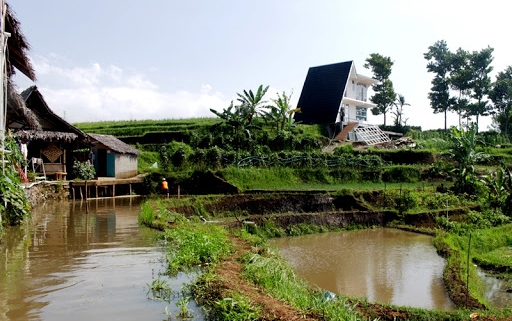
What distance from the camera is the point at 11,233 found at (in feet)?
40.4

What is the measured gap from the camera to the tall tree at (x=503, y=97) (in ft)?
143

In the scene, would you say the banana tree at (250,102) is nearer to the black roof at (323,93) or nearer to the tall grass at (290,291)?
the black roof at (323,93)

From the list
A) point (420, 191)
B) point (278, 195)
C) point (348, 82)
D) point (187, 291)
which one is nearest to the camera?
point (187, 291)

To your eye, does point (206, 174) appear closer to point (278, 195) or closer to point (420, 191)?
point (278, 195)

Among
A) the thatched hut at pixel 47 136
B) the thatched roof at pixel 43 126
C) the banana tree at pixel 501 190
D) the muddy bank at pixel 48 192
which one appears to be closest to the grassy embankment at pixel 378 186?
the banana tree at pixel 501 190

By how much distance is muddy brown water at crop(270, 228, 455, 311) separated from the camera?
32.2 ft

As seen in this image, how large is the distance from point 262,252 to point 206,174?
1590 centimetres

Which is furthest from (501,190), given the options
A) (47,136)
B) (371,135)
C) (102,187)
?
(47,136)

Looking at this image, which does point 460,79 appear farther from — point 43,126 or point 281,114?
point 43,126

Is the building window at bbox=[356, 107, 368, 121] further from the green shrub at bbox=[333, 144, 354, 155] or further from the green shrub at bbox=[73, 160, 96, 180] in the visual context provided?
the green shrub at bbox=[73, 160, 96, 180]

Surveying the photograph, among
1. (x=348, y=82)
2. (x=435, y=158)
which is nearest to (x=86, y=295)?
(x=435, y=158)

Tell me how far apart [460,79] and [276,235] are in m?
33.4

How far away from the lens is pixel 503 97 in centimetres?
4450

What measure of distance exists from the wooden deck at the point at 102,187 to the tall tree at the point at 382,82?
25470mm
